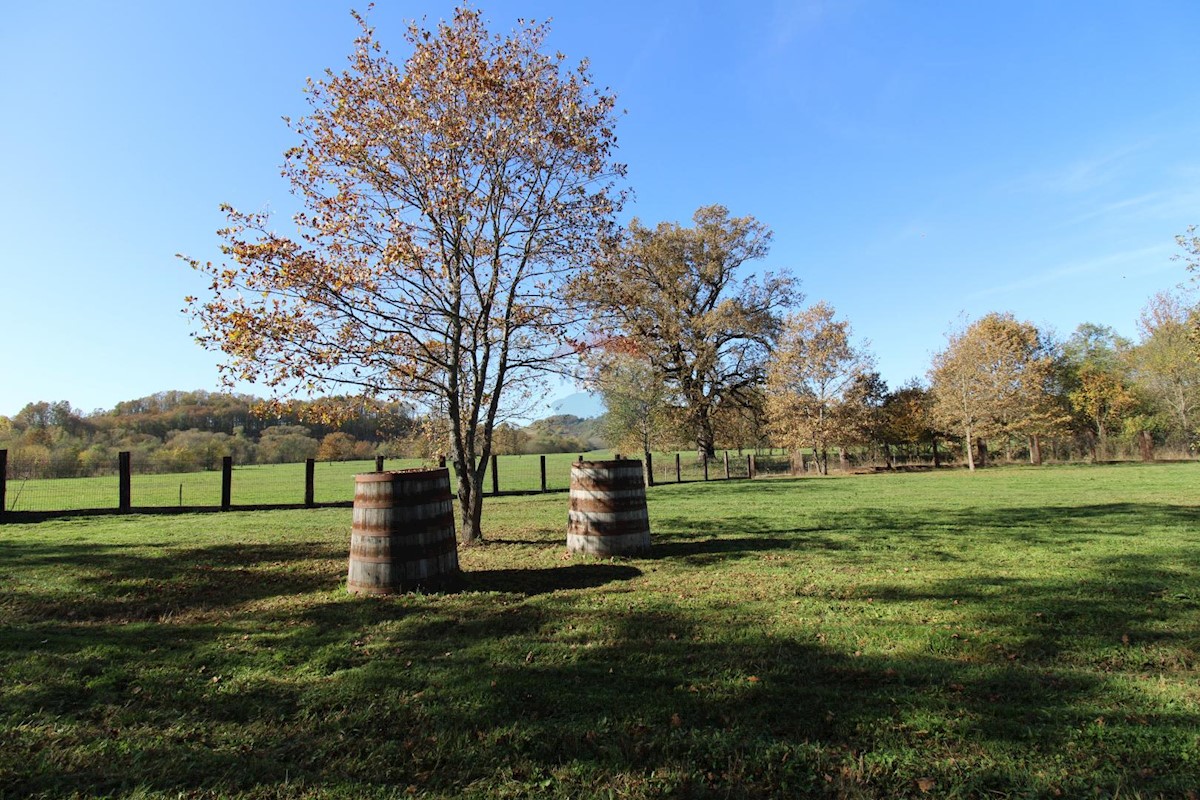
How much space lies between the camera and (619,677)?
3713mm

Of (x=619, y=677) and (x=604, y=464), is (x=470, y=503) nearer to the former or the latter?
(x=604, y=464)

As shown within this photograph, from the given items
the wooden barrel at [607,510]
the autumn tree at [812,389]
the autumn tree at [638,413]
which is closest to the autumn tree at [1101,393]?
the autumn tree at [812,389]

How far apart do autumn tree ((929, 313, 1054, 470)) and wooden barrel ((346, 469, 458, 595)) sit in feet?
119

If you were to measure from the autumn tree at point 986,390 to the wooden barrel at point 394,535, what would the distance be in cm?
3631

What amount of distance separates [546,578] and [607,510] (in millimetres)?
1439

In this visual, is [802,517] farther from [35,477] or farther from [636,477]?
[35,477]

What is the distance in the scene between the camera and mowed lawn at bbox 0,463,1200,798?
261cm

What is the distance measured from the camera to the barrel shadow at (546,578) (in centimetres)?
→ 618

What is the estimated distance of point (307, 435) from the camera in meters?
54.1

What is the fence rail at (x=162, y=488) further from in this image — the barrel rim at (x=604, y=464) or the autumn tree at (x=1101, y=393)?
the autumn tree at (x=1101, y=393)

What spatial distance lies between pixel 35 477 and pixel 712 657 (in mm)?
22602

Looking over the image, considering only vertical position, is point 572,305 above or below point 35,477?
above

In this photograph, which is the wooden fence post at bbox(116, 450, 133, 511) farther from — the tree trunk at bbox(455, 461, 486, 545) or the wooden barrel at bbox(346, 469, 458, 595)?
the wooden barrel at bbox(346, 469, 458, 595)

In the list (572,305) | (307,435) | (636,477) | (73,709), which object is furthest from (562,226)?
(307,435)
